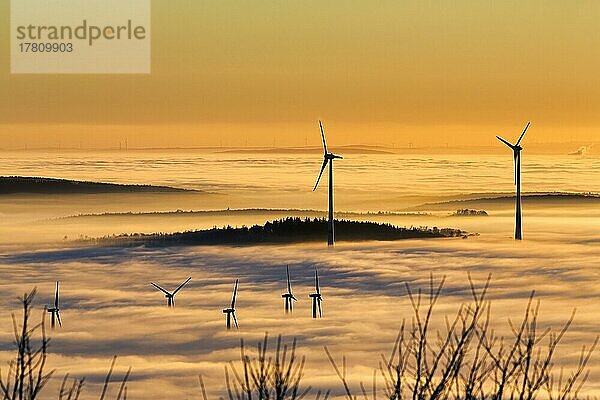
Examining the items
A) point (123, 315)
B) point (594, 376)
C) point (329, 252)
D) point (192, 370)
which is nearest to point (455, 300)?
point (329, 252)

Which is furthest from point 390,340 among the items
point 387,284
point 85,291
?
point 85,291

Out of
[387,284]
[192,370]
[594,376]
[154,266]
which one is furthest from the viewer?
[154,266]

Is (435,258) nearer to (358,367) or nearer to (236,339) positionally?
(236,339)

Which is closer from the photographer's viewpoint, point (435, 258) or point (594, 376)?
point (594, 376)

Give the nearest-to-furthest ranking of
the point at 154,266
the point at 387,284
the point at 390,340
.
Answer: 1. the point at 390,340
2. the point at 387,284
3. the point at 154,266

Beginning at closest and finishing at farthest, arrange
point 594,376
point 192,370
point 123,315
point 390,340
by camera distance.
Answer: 1. point 594,376
2. point 192,370
3. point 390,340
4. point 123,315

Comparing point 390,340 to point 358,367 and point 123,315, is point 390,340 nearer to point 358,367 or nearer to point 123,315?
point 358,367
